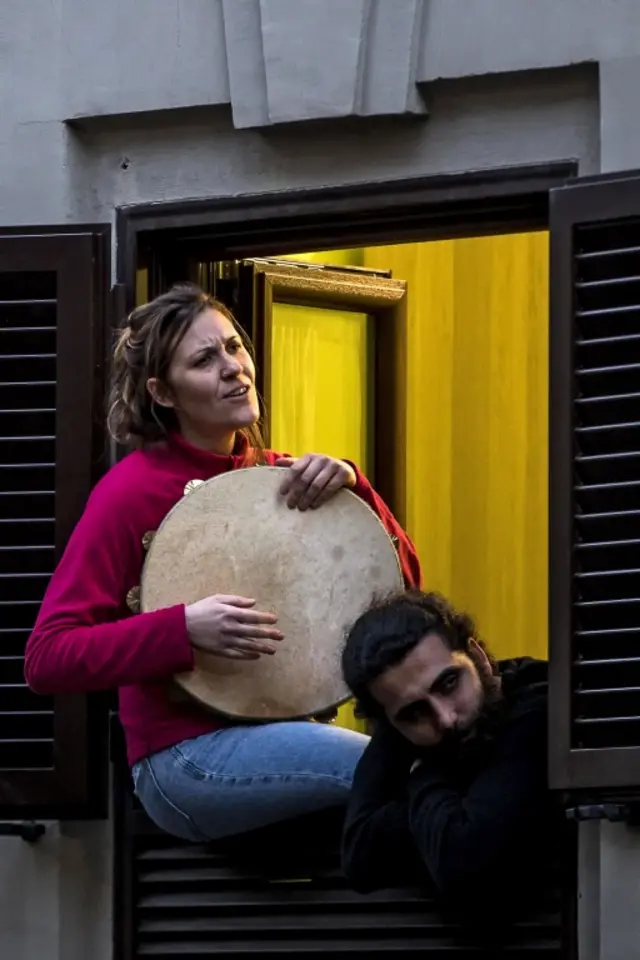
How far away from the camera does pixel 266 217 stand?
590cm

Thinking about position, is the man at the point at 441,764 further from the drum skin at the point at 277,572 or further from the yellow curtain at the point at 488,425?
the yellow curtain at the point at 488,425

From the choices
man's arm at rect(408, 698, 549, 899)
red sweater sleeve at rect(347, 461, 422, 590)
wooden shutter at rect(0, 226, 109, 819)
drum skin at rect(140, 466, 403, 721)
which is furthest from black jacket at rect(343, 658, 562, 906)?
wooden shutter at rect(0, 226, 109, 819)

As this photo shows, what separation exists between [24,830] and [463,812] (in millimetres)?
1319

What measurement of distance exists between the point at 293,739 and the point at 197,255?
54.3 inches

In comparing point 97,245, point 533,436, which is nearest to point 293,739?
point 97,245

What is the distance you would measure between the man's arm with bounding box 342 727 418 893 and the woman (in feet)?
0.52

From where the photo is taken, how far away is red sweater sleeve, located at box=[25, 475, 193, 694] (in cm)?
525

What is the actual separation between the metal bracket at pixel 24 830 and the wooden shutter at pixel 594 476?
1.35 meters

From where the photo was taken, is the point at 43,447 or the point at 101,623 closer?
the point at 101,623

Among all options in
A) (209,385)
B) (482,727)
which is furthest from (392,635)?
(209,385)

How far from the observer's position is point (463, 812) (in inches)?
195

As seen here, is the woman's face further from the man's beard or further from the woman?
the man's beard

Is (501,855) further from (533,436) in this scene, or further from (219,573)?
(533,436)

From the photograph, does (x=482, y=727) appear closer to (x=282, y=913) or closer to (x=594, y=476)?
(x=594, y=476)
